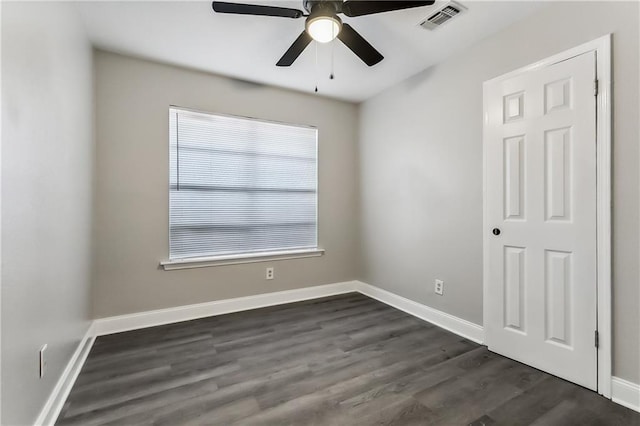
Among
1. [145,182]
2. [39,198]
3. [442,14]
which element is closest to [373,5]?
[442,14]

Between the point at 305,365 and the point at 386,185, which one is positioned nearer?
the point at 305,365

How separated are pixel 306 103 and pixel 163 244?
92.4 inches

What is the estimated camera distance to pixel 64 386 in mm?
1742

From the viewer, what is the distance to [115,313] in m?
2.68

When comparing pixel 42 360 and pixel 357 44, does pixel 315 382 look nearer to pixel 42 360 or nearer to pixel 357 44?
pixel 42 360

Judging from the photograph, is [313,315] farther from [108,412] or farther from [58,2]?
[58,2]

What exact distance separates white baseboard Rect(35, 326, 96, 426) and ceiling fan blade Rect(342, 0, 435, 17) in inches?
107

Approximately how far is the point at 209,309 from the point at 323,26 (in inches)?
111

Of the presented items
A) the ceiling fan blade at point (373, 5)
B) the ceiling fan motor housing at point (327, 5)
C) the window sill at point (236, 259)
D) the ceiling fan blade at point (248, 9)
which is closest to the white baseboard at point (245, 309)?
the window sill at point (236, 259)

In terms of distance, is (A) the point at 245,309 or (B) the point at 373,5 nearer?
(B) the point at 373,5

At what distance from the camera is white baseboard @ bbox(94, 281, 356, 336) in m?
2.66

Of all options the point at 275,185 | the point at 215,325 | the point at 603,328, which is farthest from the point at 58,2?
the point at 603,328

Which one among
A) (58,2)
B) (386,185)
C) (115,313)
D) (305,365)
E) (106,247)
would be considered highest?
(58,2)

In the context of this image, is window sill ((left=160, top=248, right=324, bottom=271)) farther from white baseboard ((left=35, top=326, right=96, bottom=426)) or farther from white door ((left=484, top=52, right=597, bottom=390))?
white door ((left=484, top=52, right=597, bottom=390))
